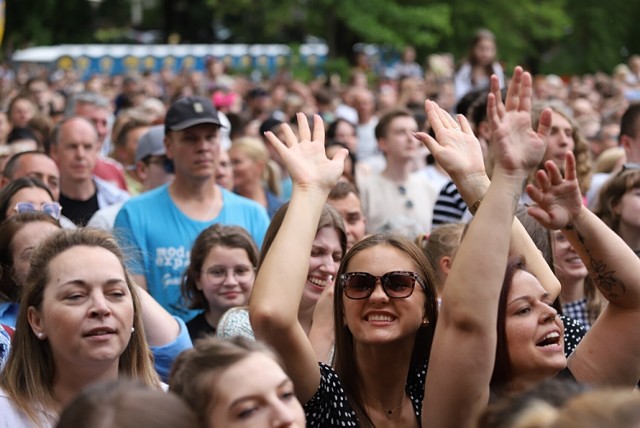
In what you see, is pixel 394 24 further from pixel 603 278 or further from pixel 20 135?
pixel 603 278

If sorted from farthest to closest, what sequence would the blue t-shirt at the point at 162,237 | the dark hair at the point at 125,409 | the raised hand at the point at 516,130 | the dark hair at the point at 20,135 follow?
1. the dark hair at the point at 20,135
2. the blue t-shirt at the point at 162,237
3. the raised hand at the point at 516,130
4. the dark hair at the point at 125,409

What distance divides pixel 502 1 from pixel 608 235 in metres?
34.8

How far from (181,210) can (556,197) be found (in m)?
3.45

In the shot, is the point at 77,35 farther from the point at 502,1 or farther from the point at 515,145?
the point at 515,145

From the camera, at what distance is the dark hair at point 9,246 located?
17.1ft

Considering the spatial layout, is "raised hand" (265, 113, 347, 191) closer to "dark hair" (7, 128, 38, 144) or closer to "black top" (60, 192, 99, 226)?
"black top" (60, 192, 99, 226)

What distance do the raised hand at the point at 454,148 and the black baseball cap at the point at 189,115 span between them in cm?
341

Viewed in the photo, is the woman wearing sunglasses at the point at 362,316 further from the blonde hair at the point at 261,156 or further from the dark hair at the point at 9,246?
the blonde hair at the point at 261,156

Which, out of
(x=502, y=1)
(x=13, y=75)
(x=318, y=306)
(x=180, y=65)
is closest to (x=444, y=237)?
(x=318, y=306)

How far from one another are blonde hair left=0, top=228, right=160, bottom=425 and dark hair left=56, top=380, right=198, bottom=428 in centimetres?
107

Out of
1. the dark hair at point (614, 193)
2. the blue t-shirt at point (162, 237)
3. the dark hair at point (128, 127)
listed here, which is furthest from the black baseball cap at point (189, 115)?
the dark hair at point (128, 127)

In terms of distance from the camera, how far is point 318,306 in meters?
5.12

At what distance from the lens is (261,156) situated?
9.14 metres

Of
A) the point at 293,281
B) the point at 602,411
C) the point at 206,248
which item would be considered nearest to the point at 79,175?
the point at 206,248
